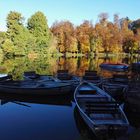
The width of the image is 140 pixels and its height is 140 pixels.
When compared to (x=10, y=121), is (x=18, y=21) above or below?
above

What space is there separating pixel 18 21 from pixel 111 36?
2826 cm

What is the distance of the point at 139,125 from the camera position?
659 inches

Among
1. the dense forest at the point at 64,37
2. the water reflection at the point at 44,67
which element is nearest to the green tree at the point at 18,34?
the dense forest at the point at 64,37

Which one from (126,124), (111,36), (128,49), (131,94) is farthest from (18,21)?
(126,124)

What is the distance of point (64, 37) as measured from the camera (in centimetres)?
9600

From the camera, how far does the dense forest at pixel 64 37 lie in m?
82.6

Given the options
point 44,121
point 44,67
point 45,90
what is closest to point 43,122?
point 44,121

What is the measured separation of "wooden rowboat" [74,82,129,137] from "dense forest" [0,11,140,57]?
63.2 metres

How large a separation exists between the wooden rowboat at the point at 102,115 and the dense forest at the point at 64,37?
207 ft

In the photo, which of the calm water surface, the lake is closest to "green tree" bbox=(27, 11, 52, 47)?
the lake

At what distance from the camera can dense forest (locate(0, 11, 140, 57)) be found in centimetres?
8262

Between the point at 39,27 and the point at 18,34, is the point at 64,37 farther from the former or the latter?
the point at 18,34

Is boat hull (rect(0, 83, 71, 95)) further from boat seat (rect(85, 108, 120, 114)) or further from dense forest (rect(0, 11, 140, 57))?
dense forest (rect(0, 11, 140, 57))

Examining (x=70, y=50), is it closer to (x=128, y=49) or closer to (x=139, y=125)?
(x=128, y=49)
